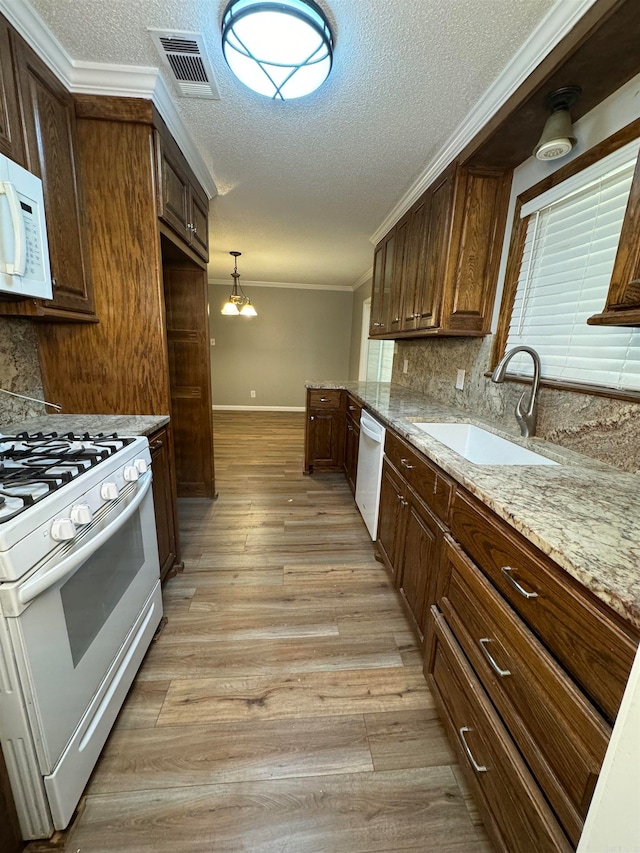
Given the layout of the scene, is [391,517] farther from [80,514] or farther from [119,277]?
[119,277]

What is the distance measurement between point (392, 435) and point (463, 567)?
2.89ft

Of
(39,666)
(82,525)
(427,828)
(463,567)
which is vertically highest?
(82,525)

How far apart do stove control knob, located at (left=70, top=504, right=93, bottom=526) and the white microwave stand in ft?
2.60

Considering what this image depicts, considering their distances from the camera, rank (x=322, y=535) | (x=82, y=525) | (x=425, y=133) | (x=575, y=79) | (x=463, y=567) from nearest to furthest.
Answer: (x=82, y=525), (x=463, y=567), (x=575, y=79), (x=425, y=133), (x=322, y=535)

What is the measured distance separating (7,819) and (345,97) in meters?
2.68

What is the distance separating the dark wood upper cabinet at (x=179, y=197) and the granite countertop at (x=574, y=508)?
1672mm

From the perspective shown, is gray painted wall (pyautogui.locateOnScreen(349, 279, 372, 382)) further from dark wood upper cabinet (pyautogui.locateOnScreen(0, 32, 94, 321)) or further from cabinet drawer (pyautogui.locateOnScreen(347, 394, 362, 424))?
dark wood upper cabinet (pyautogui.locateOnScreen(0, 32, 94, 321))

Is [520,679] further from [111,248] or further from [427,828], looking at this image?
[111,248]

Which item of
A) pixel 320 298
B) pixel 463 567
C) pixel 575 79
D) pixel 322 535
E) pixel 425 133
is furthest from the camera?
pixel 320 298

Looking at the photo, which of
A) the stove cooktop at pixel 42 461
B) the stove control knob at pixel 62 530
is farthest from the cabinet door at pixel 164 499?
the stove control knob at pixel 62 530

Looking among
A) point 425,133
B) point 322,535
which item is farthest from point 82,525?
point 425,133

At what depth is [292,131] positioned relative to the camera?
1.79 m

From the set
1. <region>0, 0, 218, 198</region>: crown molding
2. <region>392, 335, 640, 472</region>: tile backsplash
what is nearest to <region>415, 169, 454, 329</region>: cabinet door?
<region>392, 335, 640, 472</region>: tile backsplash

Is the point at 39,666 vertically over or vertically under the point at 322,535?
over
